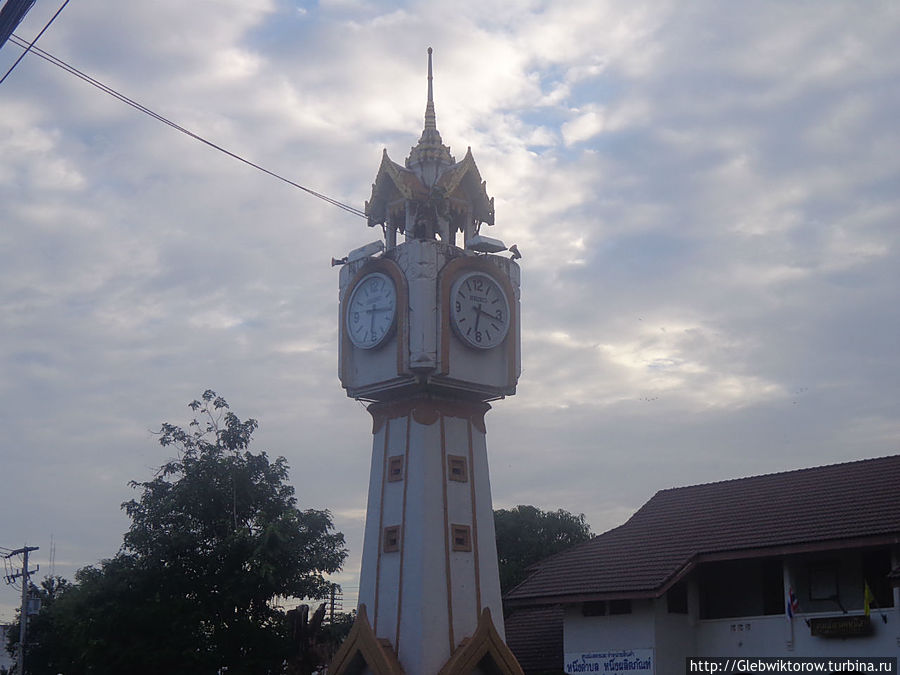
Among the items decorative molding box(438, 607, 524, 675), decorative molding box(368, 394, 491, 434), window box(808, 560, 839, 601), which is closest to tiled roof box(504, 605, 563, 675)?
decorative molding box(438, 607, 524, 675)

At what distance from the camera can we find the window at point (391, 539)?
34.0m

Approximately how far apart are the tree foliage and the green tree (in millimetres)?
21593

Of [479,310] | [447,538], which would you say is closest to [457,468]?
[447,538]

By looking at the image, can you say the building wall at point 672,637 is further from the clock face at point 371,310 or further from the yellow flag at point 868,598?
the clock face at point 371,310

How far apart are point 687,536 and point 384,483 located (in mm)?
9904

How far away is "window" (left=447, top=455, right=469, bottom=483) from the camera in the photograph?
3466cm

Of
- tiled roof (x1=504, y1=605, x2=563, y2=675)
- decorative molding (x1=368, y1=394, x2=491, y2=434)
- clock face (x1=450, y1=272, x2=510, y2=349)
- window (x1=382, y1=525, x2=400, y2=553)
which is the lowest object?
tiled roof (x1=504, y1=605, x2=563, y2=675)

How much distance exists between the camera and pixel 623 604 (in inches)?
1375

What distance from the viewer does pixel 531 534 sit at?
67.6 metres

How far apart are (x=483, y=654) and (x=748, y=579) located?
28.4ft

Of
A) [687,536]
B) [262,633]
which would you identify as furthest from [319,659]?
[687,536]

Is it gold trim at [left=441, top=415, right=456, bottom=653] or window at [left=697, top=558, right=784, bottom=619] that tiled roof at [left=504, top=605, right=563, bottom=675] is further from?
gold trim at [left=441, top=415, right=456, bottom=653]

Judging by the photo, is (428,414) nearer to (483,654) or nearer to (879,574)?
(483,654)

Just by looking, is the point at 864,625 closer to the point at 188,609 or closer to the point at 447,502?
the point at 447,502
